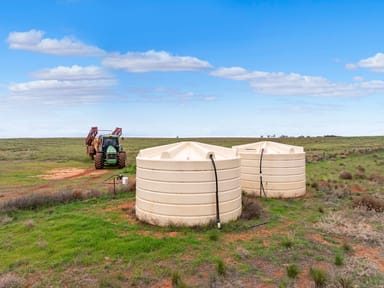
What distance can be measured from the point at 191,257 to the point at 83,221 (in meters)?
3.69

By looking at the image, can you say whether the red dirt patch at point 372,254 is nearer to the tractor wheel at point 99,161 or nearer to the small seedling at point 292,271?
the small seedling at point 292,271

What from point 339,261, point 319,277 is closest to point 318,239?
point 339,261

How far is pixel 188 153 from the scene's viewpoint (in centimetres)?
870

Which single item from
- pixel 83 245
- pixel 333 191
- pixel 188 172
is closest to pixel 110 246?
pixel 83 245

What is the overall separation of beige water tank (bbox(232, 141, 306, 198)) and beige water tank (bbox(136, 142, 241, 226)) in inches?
154

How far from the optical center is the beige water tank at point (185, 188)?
7.81 metres

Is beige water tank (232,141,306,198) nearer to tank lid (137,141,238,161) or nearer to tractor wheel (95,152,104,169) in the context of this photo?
tank lid (137,141,238,161)

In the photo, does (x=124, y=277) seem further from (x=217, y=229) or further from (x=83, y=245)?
(x=217, y=229)

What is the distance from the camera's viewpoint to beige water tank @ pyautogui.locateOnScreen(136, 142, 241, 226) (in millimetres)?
7812

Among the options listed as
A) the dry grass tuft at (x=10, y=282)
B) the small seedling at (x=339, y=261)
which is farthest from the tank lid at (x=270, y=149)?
the dry grass tuft at (x=10, y=282)

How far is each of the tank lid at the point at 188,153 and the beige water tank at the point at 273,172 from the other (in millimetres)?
3097

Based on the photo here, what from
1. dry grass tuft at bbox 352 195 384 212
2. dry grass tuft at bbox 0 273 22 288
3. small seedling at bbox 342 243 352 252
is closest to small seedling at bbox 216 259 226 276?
small seedling at bbox 342 243 352 252

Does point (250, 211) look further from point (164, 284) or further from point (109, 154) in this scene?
point (109, 154)

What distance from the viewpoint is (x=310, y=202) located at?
11.8m
